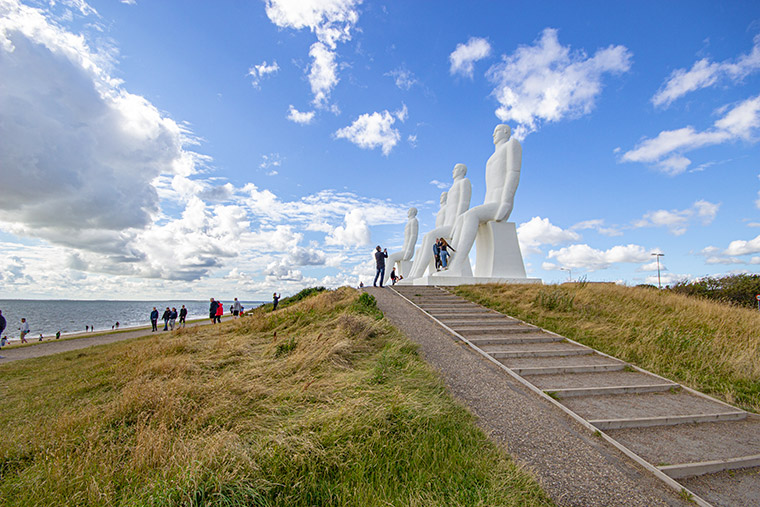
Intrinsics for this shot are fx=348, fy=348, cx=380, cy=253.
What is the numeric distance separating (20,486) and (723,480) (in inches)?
214

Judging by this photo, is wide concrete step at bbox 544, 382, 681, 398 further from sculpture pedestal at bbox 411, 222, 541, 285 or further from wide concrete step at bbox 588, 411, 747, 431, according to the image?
sculpture pedestal at bbox 411, 222, 541, 285

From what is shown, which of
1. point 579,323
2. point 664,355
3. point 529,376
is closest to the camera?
point 529,376

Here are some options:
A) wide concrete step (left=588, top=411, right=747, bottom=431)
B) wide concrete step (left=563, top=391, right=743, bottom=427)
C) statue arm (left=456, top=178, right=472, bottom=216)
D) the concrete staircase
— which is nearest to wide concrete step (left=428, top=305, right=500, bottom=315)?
the concrete staircase

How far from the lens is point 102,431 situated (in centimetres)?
334

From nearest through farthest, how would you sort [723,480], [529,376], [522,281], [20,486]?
1. [20,486]
2. [723,480]
3. [529,376]
4. [522,281]

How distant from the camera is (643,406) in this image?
422 centimetres

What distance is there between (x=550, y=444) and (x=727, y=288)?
2149 cm

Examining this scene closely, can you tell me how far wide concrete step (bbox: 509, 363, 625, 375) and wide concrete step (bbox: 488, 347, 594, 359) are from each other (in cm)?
59

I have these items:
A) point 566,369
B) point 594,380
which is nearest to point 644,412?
point 594,380

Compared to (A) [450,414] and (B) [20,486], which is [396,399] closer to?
(A) [450,414]

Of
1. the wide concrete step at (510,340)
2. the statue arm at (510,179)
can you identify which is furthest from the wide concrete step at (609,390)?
the statue arm at (510,179)

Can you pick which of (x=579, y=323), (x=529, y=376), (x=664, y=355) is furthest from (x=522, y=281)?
(x=529, y=376)

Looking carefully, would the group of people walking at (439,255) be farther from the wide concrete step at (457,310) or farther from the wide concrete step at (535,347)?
the wide concrete step at (535,347)

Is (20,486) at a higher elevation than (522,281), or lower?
lower
